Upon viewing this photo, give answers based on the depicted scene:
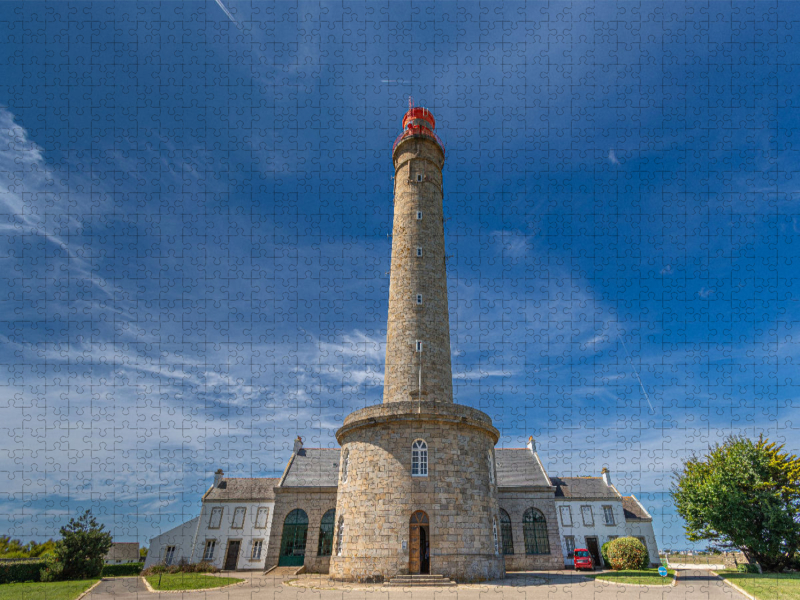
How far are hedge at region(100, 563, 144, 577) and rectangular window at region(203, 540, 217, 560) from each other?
14.5 ft

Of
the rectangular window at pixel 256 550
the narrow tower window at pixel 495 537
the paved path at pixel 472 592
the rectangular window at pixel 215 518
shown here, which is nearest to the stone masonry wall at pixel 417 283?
the narrow tower window at pixel 495 537

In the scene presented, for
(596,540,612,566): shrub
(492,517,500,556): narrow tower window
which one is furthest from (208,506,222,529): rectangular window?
(596,540,612,566): shrub

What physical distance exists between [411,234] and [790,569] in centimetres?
2599

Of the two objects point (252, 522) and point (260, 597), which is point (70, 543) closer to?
point (252, 522)

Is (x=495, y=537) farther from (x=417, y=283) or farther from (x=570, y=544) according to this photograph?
(x=570, y=544)

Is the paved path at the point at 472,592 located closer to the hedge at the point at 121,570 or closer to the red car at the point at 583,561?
the red car at the point at 583,561

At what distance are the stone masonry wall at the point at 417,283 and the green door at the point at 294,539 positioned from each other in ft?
42.8

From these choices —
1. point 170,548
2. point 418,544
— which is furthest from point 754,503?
point 170,548

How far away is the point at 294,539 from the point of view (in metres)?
30.3

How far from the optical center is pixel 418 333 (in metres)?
24.5

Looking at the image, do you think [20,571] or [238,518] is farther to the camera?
[238,518]

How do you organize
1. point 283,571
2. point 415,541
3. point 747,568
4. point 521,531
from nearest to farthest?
point 415,541 < point 747,568 < point 283,571 < point 521,531

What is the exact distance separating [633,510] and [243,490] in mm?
31079

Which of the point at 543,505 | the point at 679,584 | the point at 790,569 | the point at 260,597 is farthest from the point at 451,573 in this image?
the point at 790,569
